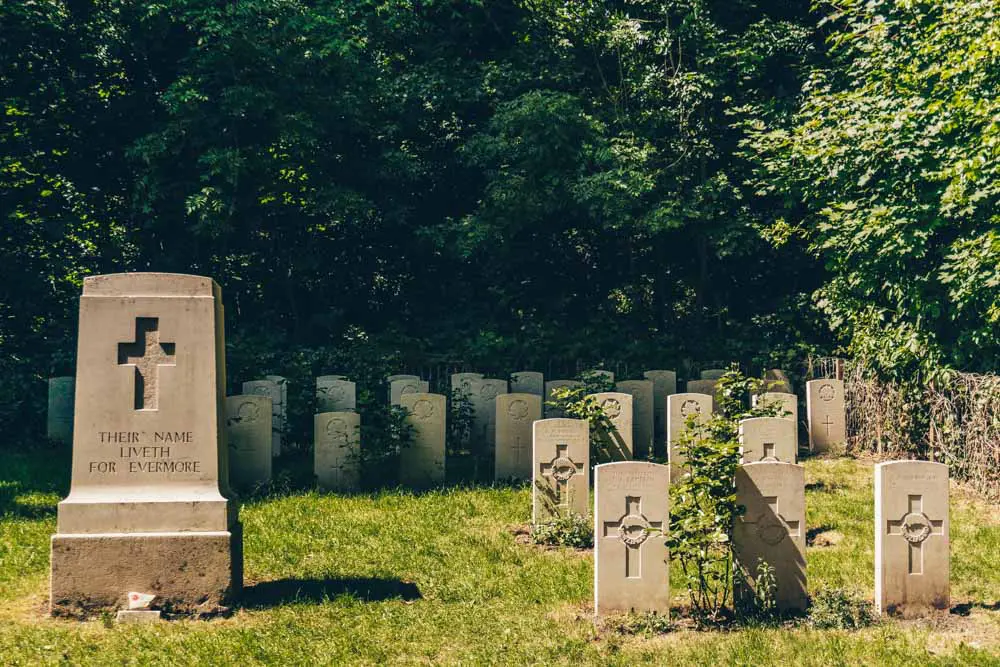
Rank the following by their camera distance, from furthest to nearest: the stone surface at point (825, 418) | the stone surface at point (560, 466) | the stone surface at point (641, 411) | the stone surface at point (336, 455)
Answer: the stone surface at point (825, 418), the stone surface at point (641, 411), the stone surface at point (336, 455), the stone surface at point (560, 466)

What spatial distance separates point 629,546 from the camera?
6695mm

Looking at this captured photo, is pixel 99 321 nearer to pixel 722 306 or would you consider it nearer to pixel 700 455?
pixel 700 455

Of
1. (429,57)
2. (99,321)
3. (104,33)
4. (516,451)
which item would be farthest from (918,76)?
(104,33)

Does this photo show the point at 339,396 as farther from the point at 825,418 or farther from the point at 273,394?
the point at 825,418

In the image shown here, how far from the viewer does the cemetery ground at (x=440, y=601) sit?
605 centimetres

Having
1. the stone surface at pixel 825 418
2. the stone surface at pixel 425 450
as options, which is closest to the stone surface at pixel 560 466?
the stone surface at pixel 425 450

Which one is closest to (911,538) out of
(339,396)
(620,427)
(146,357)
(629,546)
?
(629,546)

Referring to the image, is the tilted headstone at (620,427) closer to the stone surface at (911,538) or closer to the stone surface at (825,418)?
the stone surface at (825,418)

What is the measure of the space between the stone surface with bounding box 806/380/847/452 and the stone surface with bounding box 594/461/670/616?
25.3ft

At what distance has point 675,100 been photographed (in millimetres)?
18203

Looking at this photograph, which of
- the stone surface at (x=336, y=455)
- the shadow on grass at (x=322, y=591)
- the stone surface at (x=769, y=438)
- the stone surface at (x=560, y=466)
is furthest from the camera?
the stone surface at (x=336, y=455)

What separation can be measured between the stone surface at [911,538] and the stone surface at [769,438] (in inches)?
114

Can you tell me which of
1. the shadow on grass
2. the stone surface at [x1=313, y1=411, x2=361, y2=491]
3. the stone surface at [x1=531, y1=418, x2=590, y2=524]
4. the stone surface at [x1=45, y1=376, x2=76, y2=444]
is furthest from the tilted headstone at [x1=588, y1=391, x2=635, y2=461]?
the stone surface at [x1=45, y1=376, x2=76, y2=444]

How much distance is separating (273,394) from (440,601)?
6.44 metres
